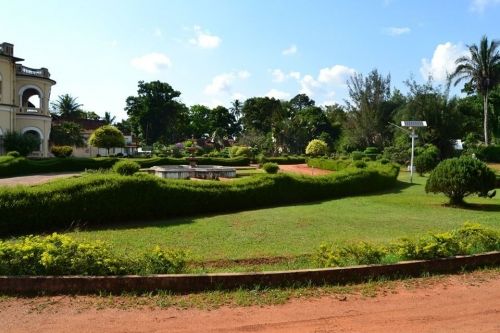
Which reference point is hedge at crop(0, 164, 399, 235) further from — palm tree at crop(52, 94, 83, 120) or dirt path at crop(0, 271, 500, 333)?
palm tree at crop(52, 94, 83, 120)

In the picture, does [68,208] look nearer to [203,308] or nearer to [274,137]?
[203,308]

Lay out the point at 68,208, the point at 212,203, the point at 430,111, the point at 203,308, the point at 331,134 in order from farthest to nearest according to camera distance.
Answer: the point at 331,134, the point at 430,111, the point at 212,203, the point at 68,208, the point at 203,308

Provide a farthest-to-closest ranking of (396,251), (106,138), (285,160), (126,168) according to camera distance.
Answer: (285,160)
(106,138)
(126,168)
(396,251)

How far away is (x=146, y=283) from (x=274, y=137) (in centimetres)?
6019

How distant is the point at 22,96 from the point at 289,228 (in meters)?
34.1

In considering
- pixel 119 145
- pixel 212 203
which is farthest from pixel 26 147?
pixel 212 203

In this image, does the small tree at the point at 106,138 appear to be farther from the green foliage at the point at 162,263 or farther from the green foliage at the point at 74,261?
the green foliage at the point at 162,263

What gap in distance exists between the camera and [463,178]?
14.1 metres

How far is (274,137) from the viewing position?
65312mm

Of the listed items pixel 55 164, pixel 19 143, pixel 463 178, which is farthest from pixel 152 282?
pixel 19 143

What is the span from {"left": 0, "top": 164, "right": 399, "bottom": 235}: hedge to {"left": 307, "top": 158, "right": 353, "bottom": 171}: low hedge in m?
14.7

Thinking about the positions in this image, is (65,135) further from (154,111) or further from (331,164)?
(331,164)

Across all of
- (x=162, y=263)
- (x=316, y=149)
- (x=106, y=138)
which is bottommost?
(x=162, y=263)

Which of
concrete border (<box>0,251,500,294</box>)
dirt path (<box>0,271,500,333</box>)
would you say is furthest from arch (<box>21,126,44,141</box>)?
dirt path (<box>0,271,500,333</box>)
